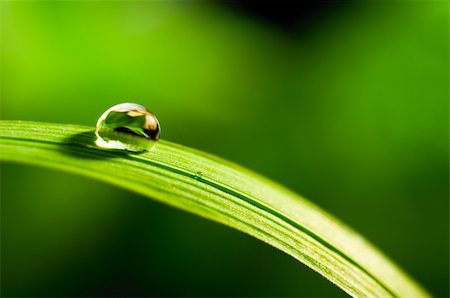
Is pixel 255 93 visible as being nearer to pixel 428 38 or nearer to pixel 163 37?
pixel 163 37

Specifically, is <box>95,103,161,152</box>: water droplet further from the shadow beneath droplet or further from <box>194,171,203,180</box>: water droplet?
<box>194,171,203,180</box>: water droplet

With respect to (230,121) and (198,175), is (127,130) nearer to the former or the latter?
(198,175)

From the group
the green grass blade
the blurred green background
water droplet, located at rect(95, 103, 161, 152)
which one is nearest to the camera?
the green grass blade

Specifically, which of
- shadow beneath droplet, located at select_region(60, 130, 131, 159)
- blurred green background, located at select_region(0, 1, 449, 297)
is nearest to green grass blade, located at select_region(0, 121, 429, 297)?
shadow beneath droplet, located at select_region(60, 130, 131, 159)

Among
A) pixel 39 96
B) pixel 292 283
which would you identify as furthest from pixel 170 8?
pixel 292 283

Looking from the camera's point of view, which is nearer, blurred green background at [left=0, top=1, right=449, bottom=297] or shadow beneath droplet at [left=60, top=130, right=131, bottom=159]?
shadow beneath droplet at [left=60, top=130, right=131, bottom=159]

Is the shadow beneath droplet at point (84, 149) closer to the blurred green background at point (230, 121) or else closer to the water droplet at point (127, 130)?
the water droplet at point (127, 130)

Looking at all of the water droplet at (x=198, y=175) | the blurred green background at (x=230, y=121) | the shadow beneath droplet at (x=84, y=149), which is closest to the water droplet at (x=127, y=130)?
the shadow beneath droplet at (x=84, y=149)
